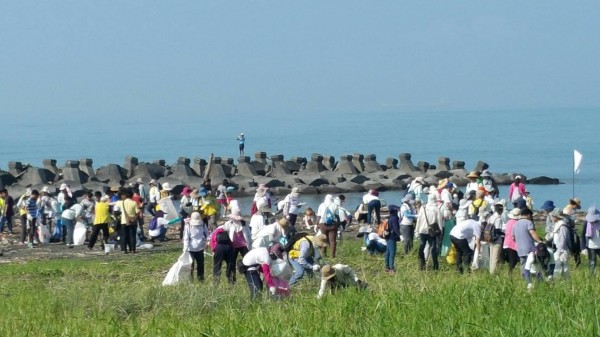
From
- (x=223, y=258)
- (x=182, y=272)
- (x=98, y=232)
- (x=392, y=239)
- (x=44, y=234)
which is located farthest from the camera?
(x=44, y=234)

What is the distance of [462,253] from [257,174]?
31.2 metres

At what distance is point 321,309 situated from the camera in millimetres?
11828

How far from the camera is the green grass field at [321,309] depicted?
1032cm

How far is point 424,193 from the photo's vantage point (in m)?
26.7

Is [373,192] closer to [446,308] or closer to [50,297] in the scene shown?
[50,297]

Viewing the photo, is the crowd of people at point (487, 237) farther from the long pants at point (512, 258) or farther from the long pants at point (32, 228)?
the long pants at point (32, 228)

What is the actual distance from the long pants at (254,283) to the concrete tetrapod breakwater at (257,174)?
26.7 meters

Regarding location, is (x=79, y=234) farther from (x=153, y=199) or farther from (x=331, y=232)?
(x=331, y=232)

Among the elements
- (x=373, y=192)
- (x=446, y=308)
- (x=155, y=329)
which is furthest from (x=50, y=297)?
(x=373, y=192)

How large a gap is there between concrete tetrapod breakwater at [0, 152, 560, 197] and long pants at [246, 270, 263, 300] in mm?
26691

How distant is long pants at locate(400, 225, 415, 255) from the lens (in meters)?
19.1

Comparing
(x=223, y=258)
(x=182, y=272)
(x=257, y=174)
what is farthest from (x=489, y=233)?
(x=257, y=174)

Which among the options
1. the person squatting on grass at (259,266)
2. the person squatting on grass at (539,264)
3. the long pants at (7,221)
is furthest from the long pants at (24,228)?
the person squatting on grass at (539,264)

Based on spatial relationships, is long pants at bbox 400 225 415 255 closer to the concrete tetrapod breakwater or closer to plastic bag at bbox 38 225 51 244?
plastic bag at bbox 38 225 51 244
